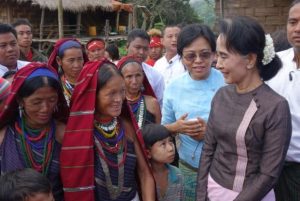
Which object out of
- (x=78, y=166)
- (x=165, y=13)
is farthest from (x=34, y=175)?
(x=165, y=13)

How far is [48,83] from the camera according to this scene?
222 cm

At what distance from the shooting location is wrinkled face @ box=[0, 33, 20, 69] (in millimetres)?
4059

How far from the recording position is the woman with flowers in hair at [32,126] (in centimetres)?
218

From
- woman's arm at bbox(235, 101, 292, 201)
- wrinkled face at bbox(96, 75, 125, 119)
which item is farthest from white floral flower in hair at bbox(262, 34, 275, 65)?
wrinkled face at bbox(96, 75, 125, 119)

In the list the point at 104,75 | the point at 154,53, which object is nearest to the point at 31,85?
the point at 104,75

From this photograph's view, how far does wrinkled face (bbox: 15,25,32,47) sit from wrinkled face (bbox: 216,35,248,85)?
13.3 ft

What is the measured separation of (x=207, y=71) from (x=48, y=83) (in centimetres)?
116

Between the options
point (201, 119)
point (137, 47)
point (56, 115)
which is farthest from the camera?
Answer: point (137, 47)

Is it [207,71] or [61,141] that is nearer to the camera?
[61,141]

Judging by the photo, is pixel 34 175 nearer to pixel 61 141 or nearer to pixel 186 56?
pixel 61 141

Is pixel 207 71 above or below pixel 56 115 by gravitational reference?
above

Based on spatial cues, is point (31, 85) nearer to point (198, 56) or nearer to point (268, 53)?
point (198, 56)

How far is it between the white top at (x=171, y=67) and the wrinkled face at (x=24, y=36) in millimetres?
1911

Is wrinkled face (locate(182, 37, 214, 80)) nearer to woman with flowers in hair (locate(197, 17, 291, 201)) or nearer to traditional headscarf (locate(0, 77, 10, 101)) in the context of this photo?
woman with flowers in hair (locate(197, 17, 291, 201))
